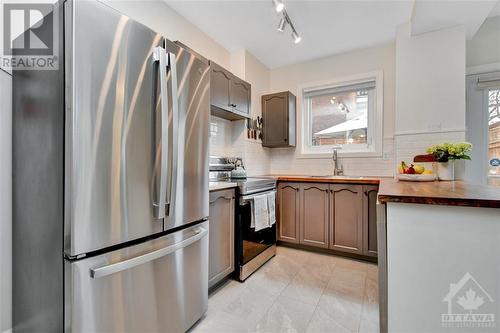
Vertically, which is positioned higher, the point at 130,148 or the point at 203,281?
the point at 130,148

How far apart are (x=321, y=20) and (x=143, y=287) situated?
2.93m

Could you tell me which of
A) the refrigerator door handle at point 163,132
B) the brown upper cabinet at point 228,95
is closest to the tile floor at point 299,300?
the refrigerator door handle at point 163,132

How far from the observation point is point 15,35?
137 cm

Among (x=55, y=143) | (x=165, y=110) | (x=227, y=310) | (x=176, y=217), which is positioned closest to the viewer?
(x=55, y=143)

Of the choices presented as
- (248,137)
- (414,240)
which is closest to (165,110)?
(414,240)

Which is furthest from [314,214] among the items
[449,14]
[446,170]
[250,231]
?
[449,14]

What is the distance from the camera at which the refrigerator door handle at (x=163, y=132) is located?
122 centimetres

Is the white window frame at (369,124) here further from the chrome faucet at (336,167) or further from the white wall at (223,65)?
the white wall at (223,65)

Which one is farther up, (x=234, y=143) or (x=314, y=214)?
(x=234, y=143)

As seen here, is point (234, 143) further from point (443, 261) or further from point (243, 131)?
point (443, 261)

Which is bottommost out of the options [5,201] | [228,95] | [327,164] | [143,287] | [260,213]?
[143,287]

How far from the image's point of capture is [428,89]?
8.46 feet

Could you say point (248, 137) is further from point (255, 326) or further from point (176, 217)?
point (255, 326)

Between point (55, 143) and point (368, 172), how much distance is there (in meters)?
3.25
